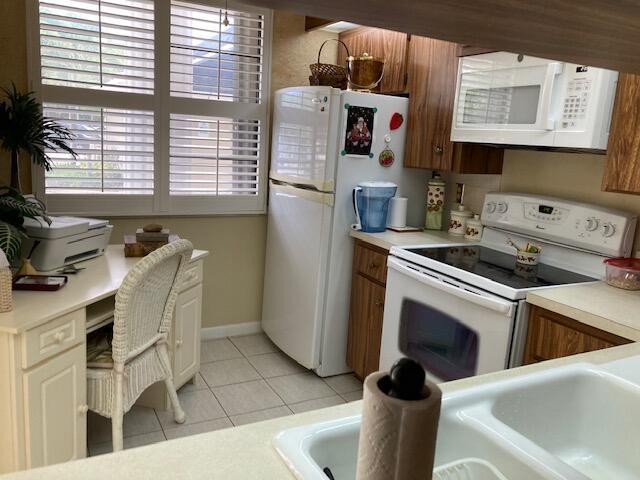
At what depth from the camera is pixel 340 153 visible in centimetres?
295

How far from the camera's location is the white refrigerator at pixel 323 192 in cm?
296

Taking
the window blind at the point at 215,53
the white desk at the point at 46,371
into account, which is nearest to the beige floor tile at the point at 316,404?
the white desk at the point at 46,371

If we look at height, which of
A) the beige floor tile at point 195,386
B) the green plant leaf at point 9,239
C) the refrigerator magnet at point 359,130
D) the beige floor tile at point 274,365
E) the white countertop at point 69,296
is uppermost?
the refrigerator magnet at point 359,130

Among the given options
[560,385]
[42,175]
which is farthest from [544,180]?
[42,175]

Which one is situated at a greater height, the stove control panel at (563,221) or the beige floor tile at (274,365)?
the stove control panel at (563,221)

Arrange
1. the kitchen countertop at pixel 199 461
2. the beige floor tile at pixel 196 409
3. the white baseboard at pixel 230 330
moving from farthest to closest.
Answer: the white baseboard at pixel 230 330
the beige floor tile at pixel 196 409
the kitchen countertop at pixel 199 461

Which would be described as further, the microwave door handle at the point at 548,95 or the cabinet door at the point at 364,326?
the cabinet door at the point at 364,326

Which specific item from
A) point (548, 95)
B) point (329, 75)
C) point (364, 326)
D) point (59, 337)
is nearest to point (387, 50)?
point (329, 75)

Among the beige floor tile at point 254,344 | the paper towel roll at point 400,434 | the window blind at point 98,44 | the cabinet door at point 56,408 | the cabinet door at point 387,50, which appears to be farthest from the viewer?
the beige floor tile at point 254,344

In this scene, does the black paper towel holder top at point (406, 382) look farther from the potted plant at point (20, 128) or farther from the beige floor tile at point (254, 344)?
the beige floor tile at point (254, 344)

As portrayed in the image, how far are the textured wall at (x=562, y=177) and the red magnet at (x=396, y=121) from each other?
0.62m

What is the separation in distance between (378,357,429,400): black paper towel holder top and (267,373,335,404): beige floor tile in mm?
2631

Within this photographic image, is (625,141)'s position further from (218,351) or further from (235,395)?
(218,351)

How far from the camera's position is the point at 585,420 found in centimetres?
109
